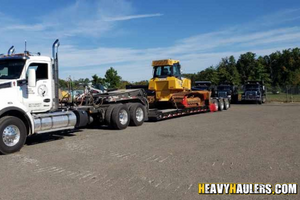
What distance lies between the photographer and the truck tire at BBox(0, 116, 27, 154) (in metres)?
8.20

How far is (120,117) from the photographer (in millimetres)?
12773

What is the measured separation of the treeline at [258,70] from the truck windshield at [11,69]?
5887 cm

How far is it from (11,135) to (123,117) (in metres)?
5.25

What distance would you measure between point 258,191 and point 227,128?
7315mm

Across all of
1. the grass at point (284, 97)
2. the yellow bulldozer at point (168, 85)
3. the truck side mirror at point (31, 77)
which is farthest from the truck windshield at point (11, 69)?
the grass at point (284, 97)

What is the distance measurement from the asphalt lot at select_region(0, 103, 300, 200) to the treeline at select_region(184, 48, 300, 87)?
57.4 meters

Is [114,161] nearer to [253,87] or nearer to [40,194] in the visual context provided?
[40,194]

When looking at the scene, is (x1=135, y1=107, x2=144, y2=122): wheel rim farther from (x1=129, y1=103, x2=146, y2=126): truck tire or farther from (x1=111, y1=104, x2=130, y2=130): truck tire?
(x1=111, y1=104, x2=130, y2=130): truck tire

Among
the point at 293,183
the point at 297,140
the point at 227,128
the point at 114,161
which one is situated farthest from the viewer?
the point at 227,128

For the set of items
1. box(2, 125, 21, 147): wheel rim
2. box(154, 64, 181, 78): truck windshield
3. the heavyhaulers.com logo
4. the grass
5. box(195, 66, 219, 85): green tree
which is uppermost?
box(195, 66, 219, 85): green tree

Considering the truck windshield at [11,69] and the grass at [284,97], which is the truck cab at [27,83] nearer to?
the truck windshield at [11,69]

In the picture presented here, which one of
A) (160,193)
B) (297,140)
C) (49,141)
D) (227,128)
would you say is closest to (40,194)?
(160,193)

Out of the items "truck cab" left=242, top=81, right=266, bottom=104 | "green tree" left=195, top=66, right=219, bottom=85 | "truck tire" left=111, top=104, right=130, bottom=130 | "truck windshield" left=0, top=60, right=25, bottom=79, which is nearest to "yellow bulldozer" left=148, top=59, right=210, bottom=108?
"truck tire" left=111, top=104, right=130, bottom=130

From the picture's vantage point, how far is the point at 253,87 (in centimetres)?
3288
